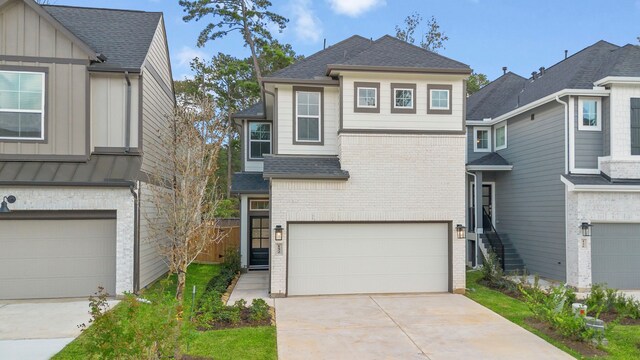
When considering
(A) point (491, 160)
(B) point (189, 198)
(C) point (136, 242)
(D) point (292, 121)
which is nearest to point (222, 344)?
(B) point (189, 198)

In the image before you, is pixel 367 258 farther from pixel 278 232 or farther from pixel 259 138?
pixel 259 138

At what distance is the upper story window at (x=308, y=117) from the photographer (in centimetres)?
1121

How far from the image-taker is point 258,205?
1456cm

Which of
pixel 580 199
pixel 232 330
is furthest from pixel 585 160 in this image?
pixel 232 330

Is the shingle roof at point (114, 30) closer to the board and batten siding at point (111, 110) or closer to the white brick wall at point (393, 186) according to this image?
the board and batten siding at point (111, 110)

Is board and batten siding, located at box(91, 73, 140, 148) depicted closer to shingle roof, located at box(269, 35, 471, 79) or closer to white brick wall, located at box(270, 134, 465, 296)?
shingle roof, located at box(269, 35, 471, 79)

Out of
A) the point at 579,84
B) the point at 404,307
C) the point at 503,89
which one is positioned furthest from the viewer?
the point at 503,89

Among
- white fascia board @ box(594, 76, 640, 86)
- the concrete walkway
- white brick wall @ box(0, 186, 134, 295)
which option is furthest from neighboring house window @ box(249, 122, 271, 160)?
white fascia board @ box(594, 76, 640, 86)

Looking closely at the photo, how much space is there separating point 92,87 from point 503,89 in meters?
15.2

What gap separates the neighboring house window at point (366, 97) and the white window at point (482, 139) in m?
6.58

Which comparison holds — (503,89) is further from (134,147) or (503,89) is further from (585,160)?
(134,147)

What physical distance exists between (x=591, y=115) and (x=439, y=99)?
461 cm

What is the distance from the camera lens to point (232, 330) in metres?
7.26

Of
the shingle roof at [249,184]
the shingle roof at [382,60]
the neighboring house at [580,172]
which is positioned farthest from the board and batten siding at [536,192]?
the shingle roof at [249,184]
